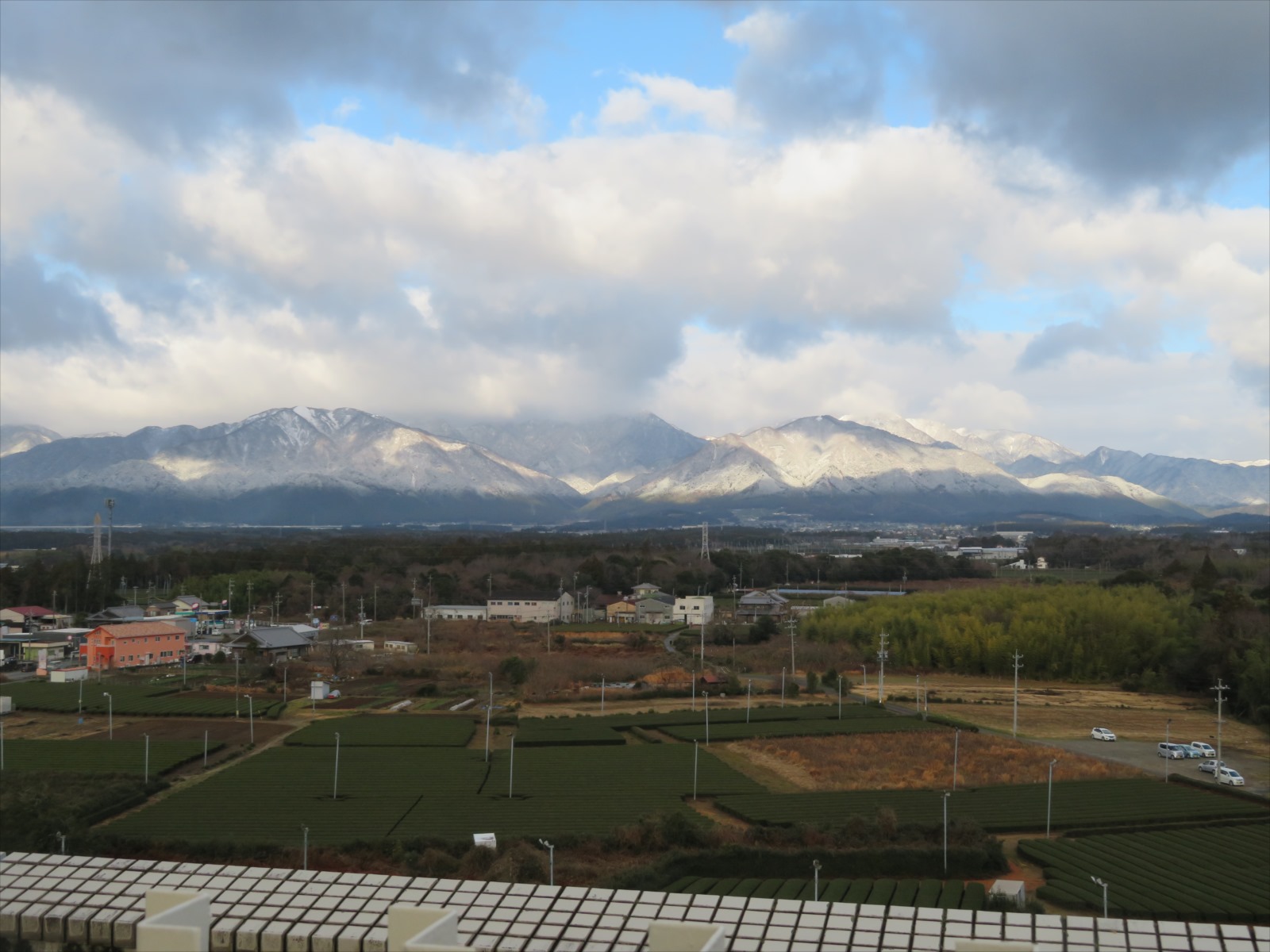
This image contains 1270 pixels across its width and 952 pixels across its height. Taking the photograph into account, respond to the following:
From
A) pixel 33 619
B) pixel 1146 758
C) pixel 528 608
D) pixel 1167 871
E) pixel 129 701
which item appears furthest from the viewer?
pixel 528 608

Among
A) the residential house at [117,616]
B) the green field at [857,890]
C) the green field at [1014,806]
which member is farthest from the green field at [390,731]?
the residential house at [117,616]

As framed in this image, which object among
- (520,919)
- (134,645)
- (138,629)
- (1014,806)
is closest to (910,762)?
(1014,806)

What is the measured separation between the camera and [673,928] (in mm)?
6641

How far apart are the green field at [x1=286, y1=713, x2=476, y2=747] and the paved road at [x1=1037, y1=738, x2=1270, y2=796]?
17.2 metres

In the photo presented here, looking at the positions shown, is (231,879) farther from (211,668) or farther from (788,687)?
(211,668)

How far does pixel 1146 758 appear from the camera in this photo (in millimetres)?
28469

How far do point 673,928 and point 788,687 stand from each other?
3388cm

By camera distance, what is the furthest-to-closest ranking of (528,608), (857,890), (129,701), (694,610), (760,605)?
(760,605) < (528,608) < (694,610) < (129,701) < (857,890)

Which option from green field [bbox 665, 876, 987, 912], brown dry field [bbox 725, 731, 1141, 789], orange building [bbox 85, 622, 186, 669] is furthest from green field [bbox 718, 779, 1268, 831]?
orange building [bbox 85, 622, 186, 669]

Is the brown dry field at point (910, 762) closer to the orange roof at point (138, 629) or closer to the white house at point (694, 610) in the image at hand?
the white house at point (694, 610)

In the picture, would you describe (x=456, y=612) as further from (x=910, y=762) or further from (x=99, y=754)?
(x=910, y=762)

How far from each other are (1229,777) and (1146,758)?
3.37 metres

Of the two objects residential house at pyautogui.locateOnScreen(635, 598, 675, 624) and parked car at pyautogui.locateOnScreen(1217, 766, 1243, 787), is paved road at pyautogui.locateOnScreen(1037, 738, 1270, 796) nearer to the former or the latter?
parked car at pyautogui.locateOnScreen(1217, 766, 1243, 787)

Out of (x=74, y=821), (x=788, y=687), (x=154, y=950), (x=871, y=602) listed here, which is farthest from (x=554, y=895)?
(x=871, y=602)
